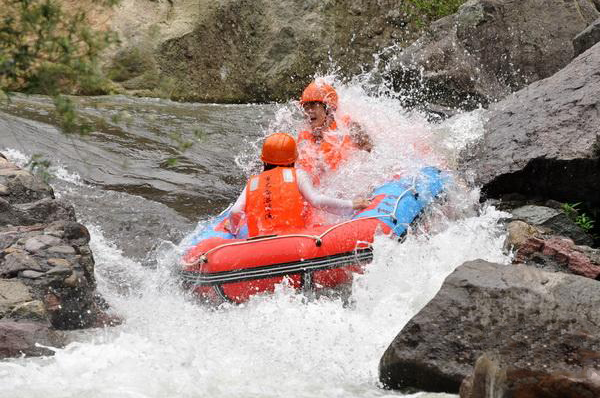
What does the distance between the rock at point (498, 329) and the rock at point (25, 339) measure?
204cm

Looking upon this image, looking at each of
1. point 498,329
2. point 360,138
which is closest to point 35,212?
point 360,138

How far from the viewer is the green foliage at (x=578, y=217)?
23.8 ft

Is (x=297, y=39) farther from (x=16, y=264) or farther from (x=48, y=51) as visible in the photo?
(x=48, y=51)

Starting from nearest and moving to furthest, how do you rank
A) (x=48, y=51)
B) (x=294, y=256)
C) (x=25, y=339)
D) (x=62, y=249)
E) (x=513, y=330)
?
(x=48, y=51), (x=513, y=330), (x=25, y=339), (x=62, y=249), (x=294, y=256)

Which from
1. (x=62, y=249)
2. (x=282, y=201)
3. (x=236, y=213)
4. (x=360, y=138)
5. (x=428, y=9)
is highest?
(x=428, y=9)

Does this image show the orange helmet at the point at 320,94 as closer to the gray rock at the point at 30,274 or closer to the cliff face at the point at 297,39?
the cliff face at the point at 297,39

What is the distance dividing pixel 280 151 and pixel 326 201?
0.58 metres

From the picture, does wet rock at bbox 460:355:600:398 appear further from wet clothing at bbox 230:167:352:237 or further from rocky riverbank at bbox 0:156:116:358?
wet clothing at bbox 230:167:352:237

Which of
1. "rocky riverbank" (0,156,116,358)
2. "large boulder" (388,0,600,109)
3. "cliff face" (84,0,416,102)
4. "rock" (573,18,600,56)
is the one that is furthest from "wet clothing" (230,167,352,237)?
"cliff face" (84,0,416,102)

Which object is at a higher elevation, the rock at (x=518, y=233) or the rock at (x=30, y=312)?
the rock at (x=518, y=233)

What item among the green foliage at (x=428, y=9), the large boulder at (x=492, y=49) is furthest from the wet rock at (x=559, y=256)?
the green foliage at (x=428, y=9)

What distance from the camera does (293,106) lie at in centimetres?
1188

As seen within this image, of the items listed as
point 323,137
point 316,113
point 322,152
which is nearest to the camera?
point 322,152

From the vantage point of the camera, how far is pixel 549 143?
25.1 feet
